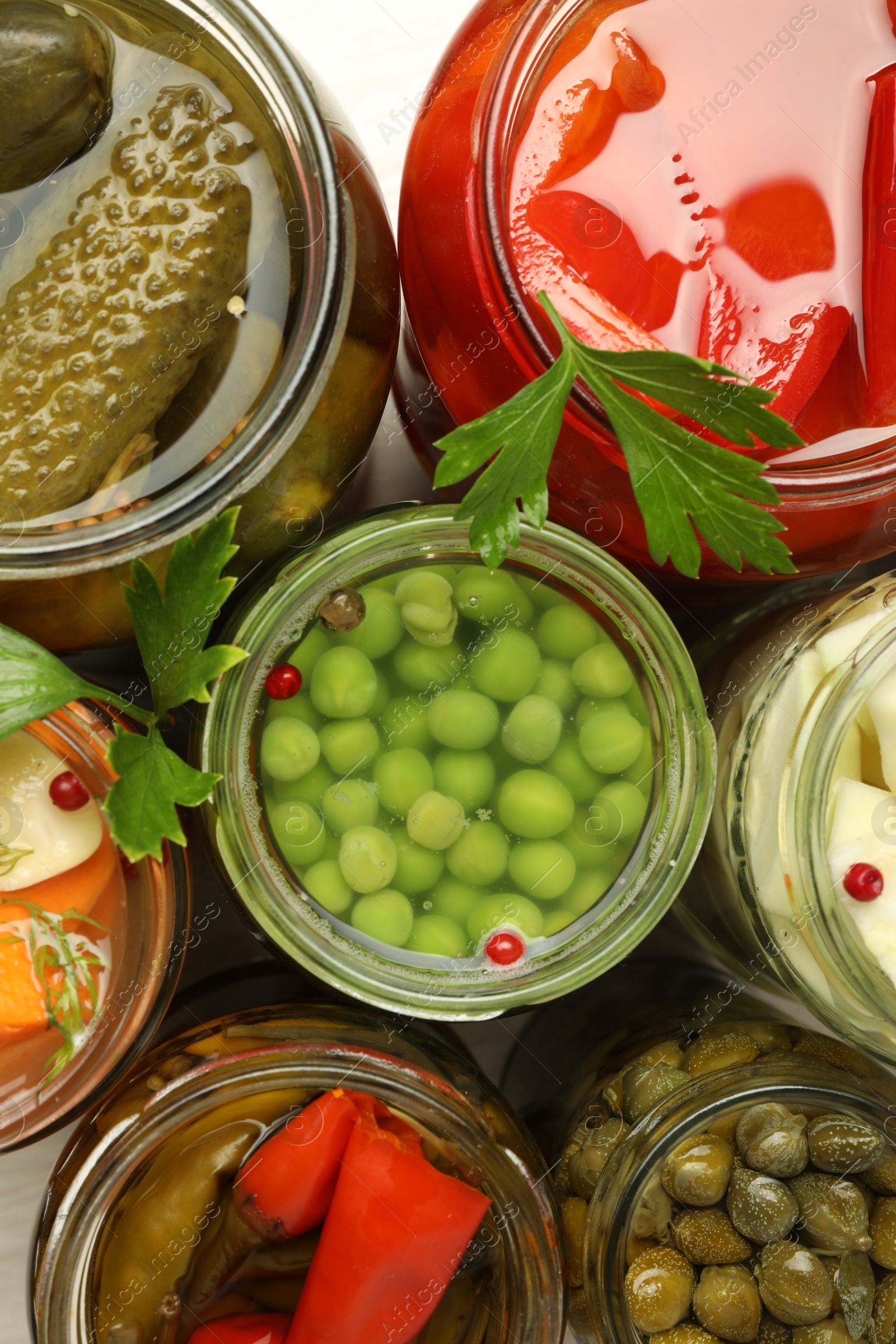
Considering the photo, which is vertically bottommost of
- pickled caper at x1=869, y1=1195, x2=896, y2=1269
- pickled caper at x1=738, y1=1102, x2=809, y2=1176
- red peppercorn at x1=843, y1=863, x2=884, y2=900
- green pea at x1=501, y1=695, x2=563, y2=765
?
pickled caper at x1=869, y1=1195, x2=896, y2=1269

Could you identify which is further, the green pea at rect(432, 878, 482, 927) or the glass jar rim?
the green pea at rect(432, 878, 482, 927)

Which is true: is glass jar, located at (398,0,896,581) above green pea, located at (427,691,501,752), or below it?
above

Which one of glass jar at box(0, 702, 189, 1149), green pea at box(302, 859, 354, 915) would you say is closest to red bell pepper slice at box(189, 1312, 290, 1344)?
glass jar at box(0, 702, 189, 1149)

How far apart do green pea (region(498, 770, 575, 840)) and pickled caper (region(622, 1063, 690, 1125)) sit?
19 cm

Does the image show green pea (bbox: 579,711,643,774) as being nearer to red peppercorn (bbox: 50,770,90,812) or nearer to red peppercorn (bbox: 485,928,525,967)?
red peppercorn (bbox: 485,928,525,967)

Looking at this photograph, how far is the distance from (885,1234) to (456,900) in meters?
0.33

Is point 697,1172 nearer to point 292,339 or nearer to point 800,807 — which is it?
point 800,807

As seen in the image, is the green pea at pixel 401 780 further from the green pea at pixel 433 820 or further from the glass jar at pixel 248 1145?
the glass jar at pixel 248 1145

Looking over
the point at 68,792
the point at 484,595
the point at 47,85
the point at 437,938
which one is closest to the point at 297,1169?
the point at 437,938

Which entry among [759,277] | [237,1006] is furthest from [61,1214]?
[759,277]

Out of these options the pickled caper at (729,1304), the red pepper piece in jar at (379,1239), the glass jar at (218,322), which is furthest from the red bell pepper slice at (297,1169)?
the glass jar at (218,322)

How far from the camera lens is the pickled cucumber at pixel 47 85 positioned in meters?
0.52

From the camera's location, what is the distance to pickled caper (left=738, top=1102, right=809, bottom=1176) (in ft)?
2.09

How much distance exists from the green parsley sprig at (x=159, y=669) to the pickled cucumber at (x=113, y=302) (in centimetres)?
7
